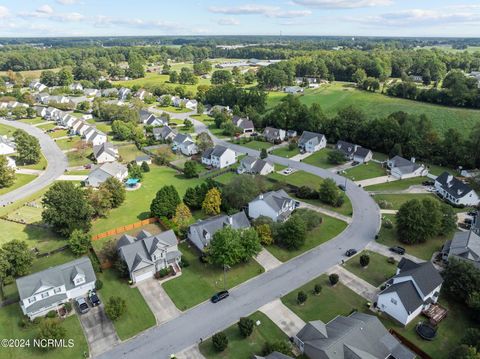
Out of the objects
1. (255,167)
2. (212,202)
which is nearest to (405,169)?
(255,167)

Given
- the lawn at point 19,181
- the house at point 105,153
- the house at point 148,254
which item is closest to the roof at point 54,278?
the house at point 148,254

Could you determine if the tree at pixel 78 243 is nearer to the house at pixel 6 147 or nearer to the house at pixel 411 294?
the house at pixel 411 294

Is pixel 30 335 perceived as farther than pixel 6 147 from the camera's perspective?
No

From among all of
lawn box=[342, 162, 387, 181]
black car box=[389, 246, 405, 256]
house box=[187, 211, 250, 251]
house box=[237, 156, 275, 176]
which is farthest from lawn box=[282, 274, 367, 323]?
lawn box=[342, 162, 387, 181]

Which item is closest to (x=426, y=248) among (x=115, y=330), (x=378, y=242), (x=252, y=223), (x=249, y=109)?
(x=378, y=242)

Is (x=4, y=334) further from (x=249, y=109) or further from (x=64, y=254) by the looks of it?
(x=249, y=109)

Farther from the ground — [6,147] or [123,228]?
[6,147]

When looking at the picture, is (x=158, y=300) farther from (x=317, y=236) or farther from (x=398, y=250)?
(x=398, y=250)

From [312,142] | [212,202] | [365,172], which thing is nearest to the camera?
[212,202]
